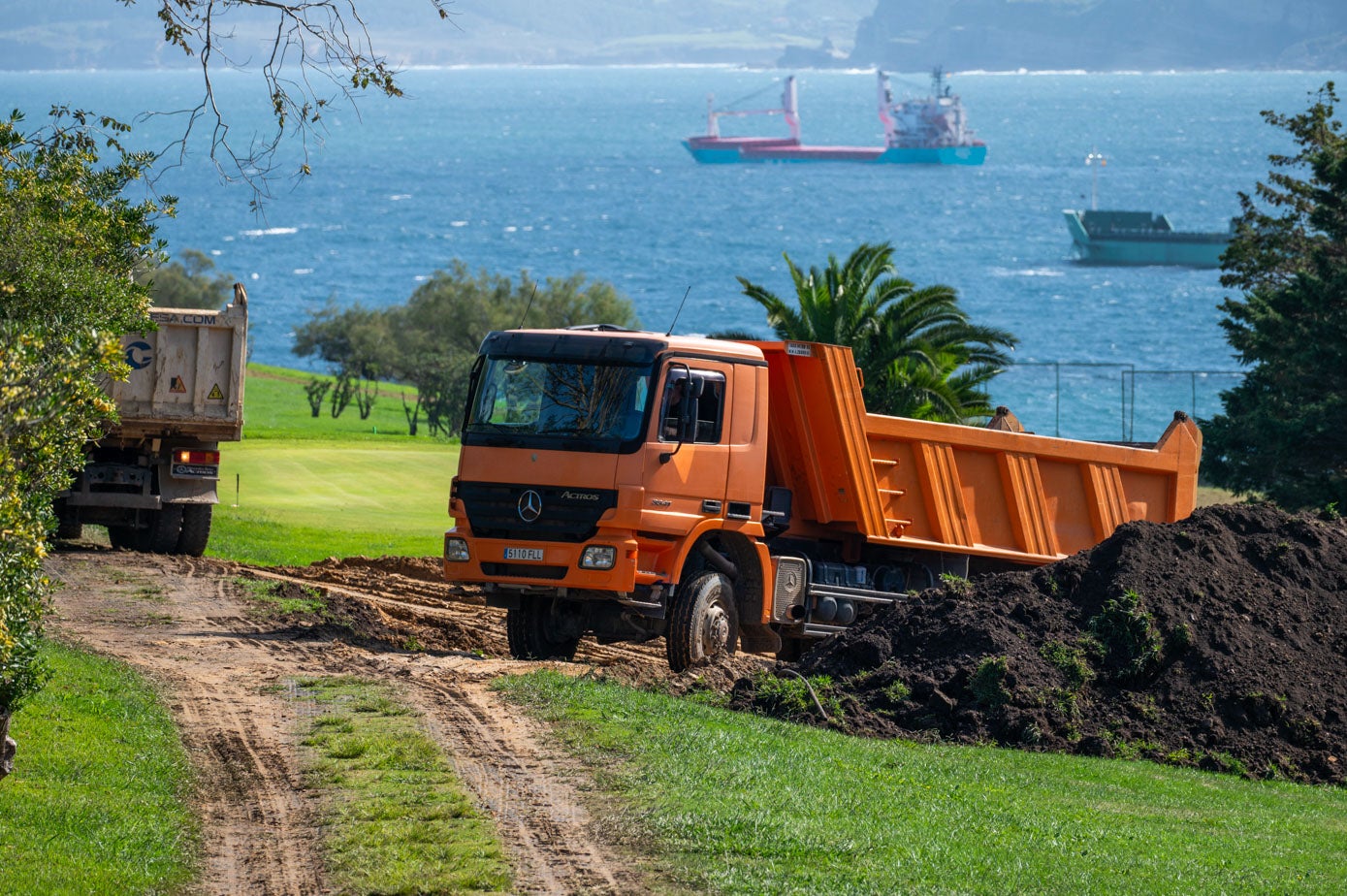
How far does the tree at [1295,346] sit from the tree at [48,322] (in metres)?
21.3

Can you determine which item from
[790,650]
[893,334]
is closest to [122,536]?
[790,650]

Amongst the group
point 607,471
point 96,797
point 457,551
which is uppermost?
point 607,471

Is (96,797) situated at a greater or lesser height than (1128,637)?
lesser

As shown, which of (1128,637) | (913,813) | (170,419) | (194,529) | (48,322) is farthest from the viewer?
(194,529)

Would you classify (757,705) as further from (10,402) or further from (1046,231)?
(1046,231)

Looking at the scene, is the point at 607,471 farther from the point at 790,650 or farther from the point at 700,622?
the point at 790,650

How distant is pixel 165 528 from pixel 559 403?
9363mm

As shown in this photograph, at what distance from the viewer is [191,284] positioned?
92.2m

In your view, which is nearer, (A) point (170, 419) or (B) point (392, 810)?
(B) point (392, 810)

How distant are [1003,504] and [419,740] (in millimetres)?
8117

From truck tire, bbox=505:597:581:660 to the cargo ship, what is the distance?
5554 inches

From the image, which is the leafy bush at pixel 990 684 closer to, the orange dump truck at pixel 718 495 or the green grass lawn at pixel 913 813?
the green grass lawn at pixel 913 813

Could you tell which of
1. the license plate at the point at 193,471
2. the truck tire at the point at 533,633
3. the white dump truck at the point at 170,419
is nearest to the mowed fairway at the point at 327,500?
the license plate at the point at 193,471

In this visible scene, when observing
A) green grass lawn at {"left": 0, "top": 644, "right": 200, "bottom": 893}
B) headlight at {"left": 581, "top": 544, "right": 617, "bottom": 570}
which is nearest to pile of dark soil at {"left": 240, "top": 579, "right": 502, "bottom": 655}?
headlight at {"left": 581, "top": 544, "right": 617, "bottom": 570}
